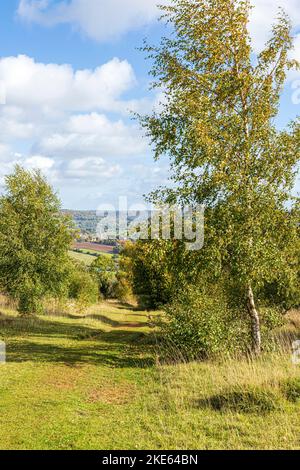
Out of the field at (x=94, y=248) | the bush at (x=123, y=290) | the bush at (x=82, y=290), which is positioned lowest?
the bush at (x=123, y=290)

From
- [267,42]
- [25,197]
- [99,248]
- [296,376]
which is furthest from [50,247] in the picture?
[99,248]

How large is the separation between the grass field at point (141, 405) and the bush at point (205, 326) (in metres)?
1.28

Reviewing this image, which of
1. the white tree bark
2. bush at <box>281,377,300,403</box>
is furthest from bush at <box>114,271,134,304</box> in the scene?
bush at <box>281,377,300,403</box>

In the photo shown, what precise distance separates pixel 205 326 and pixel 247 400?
697cm

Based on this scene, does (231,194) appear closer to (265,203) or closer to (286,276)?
(265,203)

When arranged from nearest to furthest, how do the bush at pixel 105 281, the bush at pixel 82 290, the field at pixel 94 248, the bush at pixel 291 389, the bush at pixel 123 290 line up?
the bush at pixel 291 389, the bush at pixel 82 290, the bush at pixel 123 290, the bush at pixel 105 281, the field at pixel 94 248

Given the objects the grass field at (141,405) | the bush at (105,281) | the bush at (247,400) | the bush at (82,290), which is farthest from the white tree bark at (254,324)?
the bush at (105,281)

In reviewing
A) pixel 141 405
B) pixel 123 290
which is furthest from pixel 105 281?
pixel 141 405

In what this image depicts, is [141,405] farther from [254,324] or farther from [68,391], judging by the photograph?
[254,324]

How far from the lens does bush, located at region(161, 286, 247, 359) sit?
18.2 metres

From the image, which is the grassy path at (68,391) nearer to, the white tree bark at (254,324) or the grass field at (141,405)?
the grass field at (141,405)

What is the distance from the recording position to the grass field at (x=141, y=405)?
945 centimetres

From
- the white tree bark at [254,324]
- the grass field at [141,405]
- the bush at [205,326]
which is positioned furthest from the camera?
the bush at [205,326]

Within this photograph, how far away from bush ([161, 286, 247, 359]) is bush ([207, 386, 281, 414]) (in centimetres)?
565
